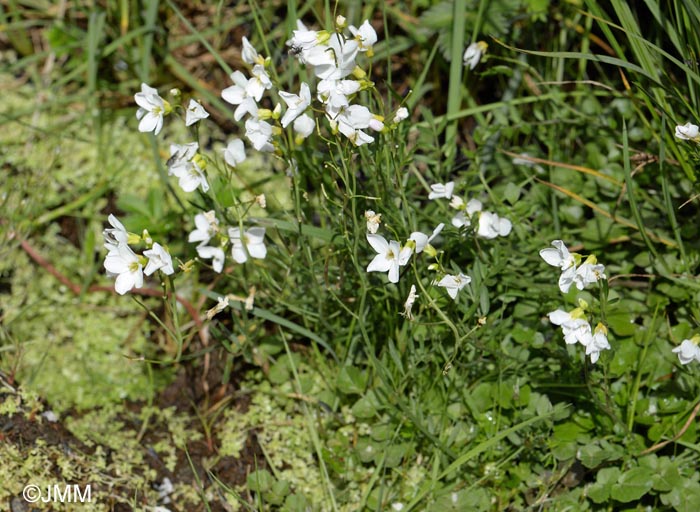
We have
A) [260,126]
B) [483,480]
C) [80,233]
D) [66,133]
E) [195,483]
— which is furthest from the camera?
[66,133]

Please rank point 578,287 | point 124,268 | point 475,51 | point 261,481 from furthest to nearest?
point 475,51
point 261,481
point 124,268
point 578,287

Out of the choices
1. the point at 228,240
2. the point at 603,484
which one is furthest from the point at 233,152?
the point at 603,484

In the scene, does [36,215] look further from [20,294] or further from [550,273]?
[550,273]

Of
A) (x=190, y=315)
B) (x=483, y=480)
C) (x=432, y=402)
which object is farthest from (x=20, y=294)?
(x=483, y=480)

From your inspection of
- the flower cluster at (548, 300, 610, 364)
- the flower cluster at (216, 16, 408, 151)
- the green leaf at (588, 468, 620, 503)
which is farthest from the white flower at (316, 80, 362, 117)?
the green leaf at (588, 468, 620, 503)

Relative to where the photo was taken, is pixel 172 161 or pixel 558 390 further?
pixel 558 390

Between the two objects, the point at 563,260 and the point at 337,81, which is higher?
the point at 337,81

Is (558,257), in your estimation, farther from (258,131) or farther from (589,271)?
(258,131)
